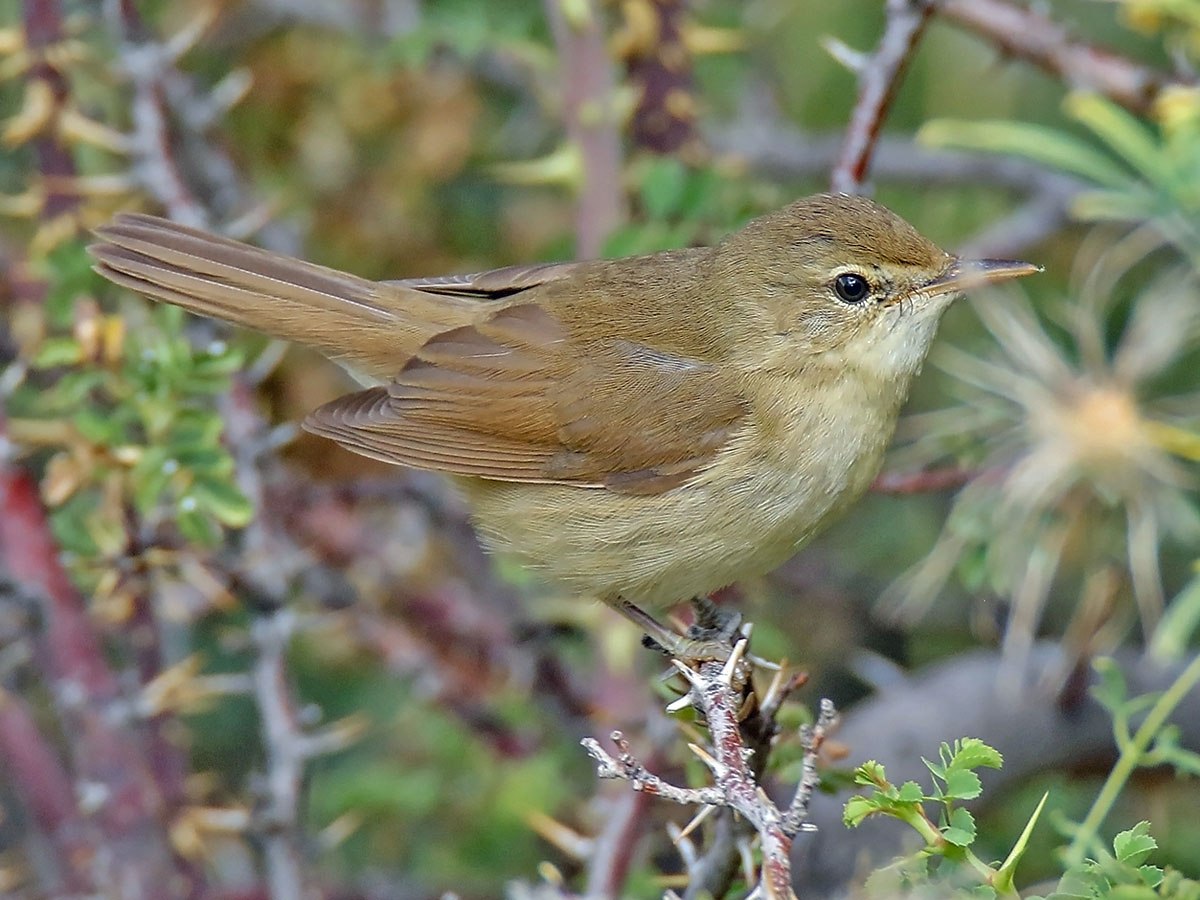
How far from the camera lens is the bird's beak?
319 cm

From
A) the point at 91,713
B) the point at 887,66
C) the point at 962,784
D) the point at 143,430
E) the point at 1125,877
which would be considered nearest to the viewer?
the point at 1125,877

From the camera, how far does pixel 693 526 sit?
131 inches

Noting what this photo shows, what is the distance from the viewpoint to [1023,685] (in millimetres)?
3787

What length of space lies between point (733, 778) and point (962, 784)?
0.93 feet

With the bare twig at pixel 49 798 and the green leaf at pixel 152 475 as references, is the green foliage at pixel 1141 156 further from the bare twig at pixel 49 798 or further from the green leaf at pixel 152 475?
the bare twig at pixel 49 798

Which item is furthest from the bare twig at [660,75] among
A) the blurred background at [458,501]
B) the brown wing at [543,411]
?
the brown wing at [543,411]

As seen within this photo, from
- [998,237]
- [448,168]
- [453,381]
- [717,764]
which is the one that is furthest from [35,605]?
[998,237]

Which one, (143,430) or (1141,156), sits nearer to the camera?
(1141,156)

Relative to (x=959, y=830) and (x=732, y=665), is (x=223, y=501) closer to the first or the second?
(x=732, y=665)

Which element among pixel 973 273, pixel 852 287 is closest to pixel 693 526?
pixel 852 287

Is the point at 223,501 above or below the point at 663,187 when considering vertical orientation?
below

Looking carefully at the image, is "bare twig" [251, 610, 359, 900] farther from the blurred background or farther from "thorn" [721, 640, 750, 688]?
"thorn" [721, 640, 750, 688]

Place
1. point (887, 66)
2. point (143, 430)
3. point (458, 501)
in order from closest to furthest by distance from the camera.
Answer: point (887, 66), point (143, 430), point (458, 501)

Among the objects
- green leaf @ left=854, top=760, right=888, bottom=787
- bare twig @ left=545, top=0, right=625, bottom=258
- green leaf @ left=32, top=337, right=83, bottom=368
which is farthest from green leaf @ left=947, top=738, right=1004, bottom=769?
bare twig @ left=545, top=0, right=625, bottom=258
